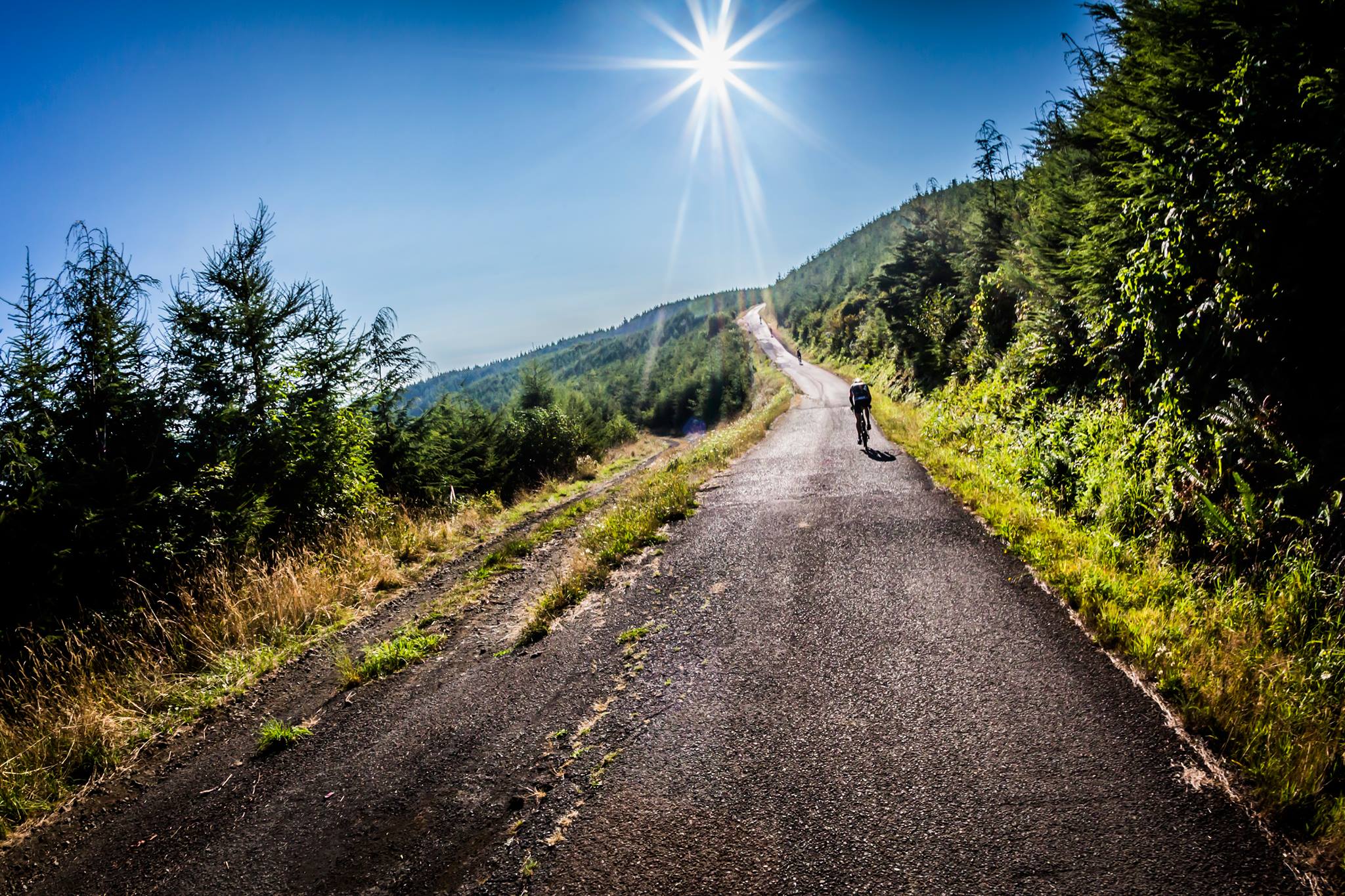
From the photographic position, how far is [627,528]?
332 inches

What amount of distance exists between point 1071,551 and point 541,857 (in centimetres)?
594

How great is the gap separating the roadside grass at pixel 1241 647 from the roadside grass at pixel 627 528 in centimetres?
508

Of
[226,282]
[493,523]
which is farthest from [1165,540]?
[226,282]

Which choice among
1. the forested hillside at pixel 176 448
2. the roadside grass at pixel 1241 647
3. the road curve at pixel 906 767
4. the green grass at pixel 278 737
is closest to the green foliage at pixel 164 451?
the forested hillside at pixel 176 448

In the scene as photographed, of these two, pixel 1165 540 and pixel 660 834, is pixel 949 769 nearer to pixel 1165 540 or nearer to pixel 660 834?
pixel 660 834

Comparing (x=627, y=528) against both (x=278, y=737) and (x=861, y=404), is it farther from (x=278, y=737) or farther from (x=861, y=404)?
(x=861, y=404)

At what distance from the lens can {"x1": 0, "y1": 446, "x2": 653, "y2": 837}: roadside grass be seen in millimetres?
4438

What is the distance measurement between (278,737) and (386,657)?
47.1 inches

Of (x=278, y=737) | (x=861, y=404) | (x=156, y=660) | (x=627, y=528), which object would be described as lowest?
(x=278, y=737)

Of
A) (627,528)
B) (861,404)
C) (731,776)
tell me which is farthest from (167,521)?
(861,404)

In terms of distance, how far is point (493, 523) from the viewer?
1344 centimetres

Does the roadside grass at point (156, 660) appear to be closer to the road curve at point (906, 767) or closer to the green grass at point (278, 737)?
the green grass at point (278, 737)

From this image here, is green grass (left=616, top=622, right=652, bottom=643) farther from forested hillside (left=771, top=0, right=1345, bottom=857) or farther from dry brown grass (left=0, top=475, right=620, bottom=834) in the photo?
dry brown grass (left=0, top=475, right=620, bottom=834)

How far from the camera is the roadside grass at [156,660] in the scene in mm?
4438
